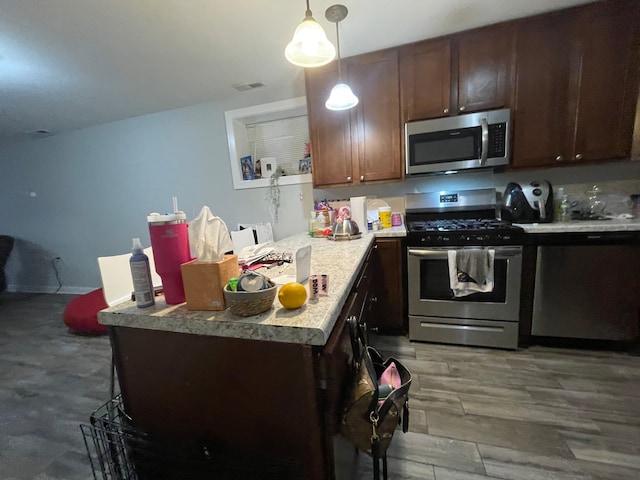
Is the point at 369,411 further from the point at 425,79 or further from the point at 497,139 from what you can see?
the point at 425,79

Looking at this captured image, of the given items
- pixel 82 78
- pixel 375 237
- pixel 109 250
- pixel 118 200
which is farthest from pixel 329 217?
pixel 109 250

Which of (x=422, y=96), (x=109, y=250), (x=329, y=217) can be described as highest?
(x=422, y=96)

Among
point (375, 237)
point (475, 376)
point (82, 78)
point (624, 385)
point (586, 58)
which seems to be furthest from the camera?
point (82, 78)

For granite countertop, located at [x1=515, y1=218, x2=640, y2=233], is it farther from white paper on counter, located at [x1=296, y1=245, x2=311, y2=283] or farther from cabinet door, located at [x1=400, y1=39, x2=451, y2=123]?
white paper on counter, located at [x1=296, y1=245, x2=311, y2=283]

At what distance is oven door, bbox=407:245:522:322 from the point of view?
6.31 feet

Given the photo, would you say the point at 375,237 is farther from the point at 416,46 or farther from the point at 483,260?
the point at 416,46

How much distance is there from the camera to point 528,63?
1985 mm

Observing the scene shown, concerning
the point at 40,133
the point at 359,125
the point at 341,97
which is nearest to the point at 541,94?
the point at 359,125

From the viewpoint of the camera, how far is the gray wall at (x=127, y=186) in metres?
2.75

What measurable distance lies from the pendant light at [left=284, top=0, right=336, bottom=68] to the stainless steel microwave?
3.71ft

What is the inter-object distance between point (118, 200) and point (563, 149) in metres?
4.97

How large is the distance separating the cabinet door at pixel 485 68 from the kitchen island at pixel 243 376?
2073 millimetres

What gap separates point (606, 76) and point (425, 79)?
3.90ft

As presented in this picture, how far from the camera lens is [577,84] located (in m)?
1.93
